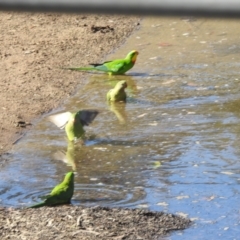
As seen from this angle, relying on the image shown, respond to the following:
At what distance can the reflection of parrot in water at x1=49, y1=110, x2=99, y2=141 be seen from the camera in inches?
207

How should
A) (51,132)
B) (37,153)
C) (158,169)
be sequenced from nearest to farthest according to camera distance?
(158,169) → (37,153) → (51,132)

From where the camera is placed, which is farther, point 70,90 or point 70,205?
point 70,90

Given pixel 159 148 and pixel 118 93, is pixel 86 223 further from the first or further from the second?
pixel 118 93

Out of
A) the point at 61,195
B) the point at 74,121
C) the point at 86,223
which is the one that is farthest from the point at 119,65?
the point at 86,223

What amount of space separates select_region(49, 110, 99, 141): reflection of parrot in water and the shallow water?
3.9 inches

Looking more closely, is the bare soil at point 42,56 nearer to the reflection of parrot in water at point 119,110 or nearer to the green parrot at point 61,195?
the reflection of parrot in water at point 119,110

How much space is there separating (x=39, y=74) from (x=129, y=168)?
10.1 ft

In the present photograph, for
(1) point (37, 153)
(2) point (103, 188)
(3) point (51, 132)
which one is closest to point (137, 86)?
(3) point (51, 132)

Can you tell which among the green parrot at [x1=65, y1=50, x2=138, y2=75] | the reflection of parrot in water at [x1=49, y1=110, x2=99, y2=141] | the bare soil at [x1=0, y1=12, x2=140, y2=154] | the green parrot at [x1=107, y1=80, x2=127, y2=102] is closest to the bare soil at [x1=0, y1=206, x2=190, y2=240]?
the reflection of parrot in water at [x1=49, y1=110, x2=99, y2=141]

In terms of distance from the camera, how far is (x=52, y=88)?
700 cm

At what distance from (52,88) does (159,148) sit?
2.24m

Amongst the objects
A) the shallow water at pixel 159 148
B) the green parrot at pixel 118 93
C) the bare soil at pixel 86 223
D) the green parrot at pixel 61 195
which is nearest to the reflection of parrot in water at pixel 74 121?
the shallow water at pixel 159 148

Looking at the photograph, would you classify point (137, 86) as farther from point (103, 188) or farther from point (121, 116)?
point (103, 188)

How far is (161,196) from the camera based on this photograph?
4113 mm
